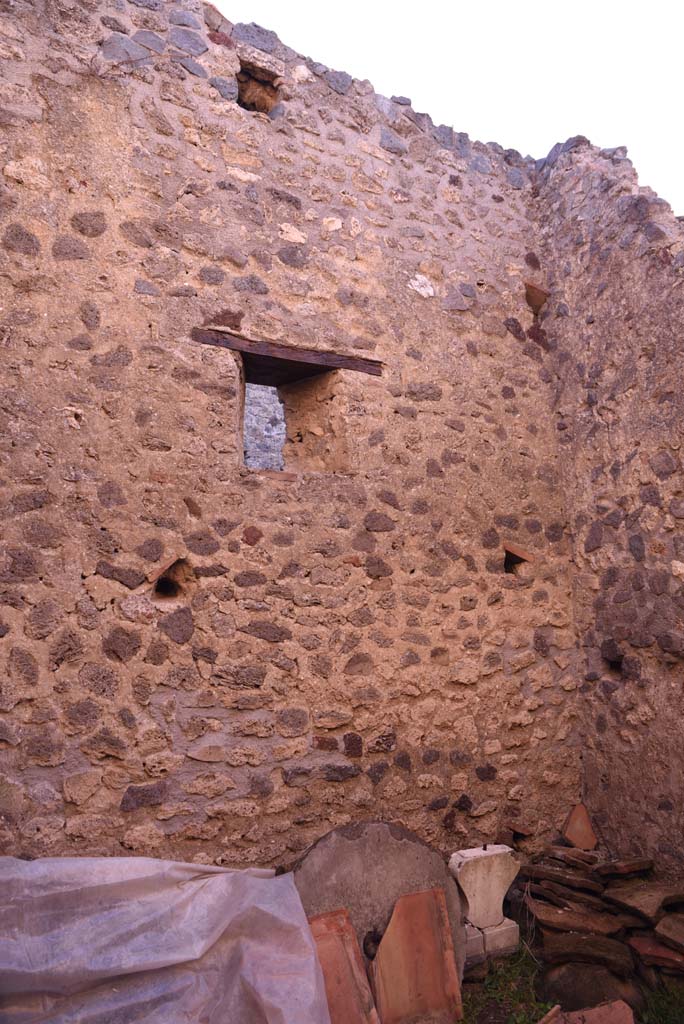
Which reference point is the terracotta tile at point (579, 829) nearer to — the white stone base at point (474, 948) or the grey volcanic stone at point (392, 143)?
the white stone base at point (474, 948)

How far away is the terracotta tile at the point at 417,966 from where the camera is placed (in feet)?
9.14

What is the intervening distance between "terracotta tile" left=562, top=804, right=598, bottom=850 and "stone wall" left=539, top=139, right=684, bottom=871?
7 cm

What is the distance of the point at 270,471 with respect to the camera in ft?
11.3

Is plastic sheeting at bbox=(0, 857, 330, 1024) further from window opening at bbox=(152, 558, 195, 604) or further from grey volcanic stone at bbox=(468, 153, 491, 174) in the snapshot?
grey volcanic stone at bbox=(468, 153, 491, 174)

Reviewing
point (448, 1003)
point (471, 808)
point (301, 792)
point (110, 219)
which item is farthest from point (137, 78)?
point (448, 1003)

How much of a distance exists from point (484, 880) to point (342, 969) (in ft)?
2.85

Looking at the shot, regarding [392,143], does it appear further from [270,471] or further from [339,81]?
[270,471]

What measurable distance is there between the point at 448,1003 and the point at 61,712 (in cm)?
190

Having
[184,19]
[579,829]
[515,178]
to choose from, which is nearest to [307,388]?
[184,19]

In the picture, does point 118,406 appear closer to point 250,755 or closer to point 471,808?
point 250,755

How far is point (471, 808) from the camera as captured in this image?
3682 millimetres

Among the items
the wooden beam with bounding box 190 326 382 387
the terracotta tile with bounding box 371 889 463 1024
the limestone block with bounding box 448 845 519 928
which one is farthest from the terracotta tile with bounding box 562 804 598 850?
the wooden beam with bounding box 190 326 382 387

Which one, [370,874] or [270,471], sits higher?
[270,471]

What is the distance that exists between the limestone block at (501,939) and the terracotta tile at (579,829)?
78 cm
